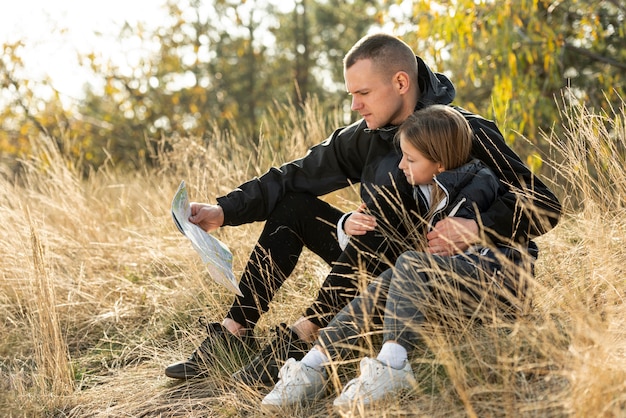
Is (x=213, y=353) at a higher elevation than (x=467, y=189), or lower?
lower

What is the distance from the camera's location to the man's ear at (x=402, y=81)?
9.28ft

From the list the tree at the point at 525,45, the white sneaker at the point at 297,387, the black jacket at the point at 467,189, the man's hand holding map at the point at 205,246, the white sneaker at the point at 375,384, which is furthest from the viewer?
the tree at the point at 525,45

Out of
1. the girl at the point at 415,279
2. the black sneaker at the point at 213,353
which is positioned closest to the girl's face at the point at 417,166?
the girl at the point at 415,279

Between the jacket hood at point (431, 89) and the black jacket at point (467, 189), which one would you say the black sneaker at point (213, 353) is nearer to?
the black jacket at point (467, 189)

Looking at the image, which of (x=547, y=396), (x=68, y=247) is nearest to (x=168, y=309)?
(x=68, y=247)

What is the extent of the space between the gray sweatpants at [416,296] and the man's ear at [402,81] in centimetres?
76

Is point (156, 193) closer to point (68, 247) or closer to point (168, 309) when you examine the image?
point (68, 247)

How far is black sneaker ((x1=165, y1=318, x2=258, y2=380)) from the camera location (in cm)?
281

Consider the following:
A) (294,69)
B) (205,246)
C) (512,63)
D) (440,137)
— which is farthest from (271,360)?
(294,69)

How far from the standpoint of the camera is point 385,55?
285cm

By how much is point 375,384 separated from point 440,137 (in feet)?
2.79

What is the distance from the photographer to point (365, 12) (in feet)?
40.9

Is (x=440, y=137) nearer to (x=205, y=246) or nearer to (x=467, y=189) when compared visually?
(x=467, y=189)

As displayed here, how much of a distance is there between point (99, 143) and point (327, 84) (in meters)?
4.36
